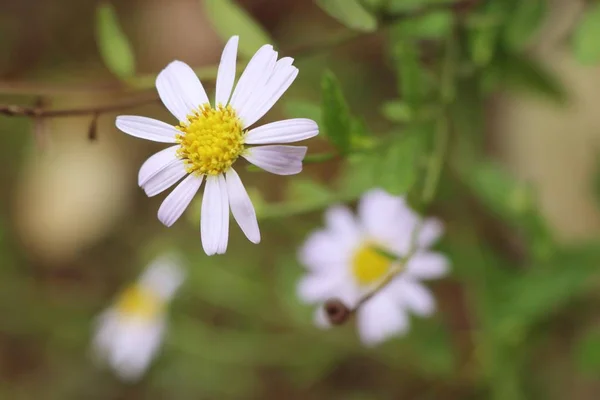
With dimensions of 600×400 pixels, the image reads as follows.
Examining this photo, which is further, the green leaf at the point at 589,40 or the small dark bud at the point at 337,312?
the green leaf at the point at 589,40

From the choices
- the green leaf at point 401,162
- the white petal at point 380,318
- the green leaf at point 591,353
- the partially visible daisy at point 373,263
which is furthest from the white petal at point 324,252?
the green leaf at point 591,353

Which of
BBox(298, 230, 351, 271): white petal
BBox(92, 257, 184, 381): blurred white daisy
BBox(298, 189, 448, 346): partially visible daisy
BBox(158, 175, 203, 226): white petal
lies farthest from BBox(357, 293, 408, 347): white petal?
BBox(92, 257, 184, 381): blurred white daisy

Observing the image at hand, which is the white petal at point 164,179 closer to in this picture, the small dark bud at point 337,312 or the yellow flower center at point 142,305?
the small dark bud at point 337,312

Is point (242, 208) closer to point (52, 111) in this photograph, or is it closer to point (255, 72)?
point (255, 72)

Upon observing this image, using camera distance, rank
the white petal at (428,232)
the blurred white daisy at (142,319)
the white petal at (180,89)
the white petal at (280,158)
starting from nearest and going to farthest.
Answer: the white petal at (280,158) → the white petal at (180,89) → the white petal at (428,232) → the blurred white daisy at (142,319)

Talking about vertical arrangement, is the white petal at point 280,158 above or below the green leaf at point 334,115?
below

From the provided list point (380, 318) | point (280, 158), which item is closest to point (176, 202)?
point (280, 158)

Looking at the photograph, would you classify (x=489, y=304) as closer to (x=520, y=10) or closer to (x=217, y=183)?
(x=520, y=10)
